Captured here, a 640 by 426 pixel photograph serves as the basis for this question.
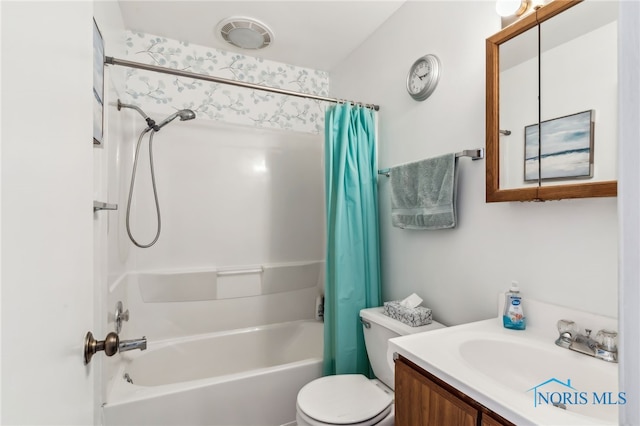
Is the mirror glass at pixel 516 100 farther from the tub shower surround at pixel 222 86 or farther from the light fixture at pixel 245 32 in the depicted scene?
the tub shower surround at pixel 222 86

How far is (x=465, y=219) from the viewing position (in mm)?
1417

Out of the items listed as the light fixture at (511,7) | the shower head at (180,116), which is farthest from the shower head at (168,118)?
the light fixture at (511,7)

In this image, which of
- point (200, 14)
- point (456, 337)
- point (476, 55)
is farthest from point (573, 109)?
point (200, 14)

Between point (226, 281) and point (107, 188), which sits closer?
point (107, 188)

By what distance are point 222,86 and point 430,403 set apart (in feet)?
7.74

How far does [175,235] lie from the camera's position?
2.24 metres

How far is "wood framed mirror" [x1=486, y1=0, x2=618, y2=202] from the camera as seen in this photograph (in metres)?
0.92

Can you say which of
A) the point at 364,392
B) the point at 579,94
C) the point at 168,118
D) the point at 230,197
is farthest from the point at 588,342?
the point at 168,118

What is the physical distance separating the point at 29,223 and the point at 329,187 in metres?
1.56

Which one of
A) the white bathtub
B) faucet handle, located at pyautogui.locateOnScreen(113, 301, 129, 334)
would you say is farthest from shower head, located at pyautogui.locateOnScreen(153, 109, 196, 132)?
the white bathtub

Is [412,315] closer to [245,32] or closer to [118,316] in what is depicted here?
[118,316]

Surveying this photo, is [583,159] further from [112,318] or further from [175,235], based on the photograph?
[175,235]

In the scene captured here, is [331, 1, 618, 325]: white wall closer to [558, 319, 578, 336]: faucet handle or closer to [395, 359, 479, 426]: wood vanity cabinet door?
[558, 319, 578, 336]: faucet handle

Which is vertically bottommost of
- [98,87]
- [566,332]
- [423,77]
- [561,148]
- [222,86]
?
[566,332]
